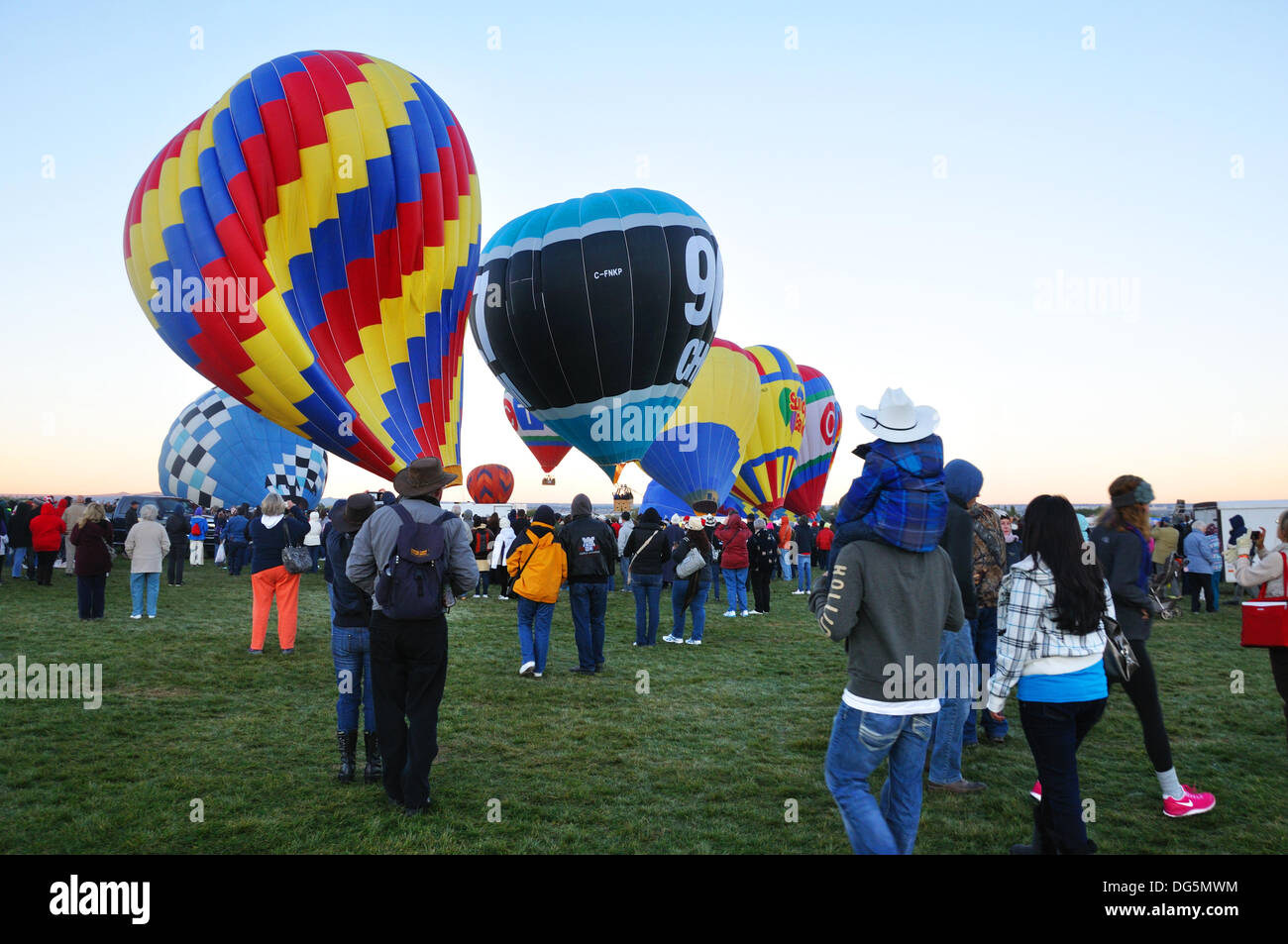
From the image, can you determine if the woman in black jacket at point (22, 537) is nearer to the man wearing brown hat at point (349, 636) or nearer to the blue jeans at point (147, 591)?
the blue jeans at point (147, 591)

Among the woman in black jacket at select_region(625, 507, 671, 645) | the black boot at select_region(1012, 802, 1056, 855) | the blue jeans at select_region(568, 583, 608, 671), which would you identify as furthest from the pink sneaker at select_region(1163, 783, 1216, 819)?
the woman in black jacket at select_region(625, 507, 671, 645)

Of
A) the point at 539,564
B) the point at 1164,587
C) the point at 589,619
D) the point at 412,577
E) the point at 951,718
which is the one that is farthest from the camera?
the point at 1164,587

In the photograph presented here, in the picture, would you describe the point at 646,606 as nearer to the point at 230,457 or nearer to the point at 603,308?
the point at 603,308

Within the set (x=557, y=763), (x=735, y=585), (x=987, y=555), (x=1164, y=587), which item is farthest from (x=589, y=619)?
(x=1164, y=587)

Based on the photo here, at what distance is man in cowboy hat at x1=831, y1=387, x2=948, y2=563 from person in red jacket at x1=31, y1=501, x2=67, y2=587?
18.2 meters

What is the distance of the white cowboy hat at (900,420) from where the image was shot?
3.38 metres

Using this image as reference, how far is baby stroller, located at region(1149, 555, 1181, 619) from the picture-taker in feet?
16.7

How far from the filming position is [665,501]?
3422 cm

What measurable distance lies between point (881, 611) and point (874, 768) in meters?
0.62

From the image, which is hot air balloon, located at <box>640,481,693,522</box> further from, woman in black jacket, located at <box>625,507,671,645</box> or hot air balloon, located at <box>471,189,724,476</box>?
woman in black jacket, located at <box>625,507,671,645</box>

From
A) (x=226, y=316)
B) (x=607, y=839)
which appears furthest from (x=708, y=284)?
(x=607, y=839)

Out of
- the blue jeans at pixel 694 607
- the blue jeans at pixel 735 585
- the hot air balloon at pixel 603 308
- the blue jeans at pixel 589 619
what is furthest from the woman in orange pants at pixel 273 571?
the hot air balloon at pixel 603 308

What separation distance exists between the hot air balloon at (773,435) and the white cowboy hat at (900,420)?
30.0 m
